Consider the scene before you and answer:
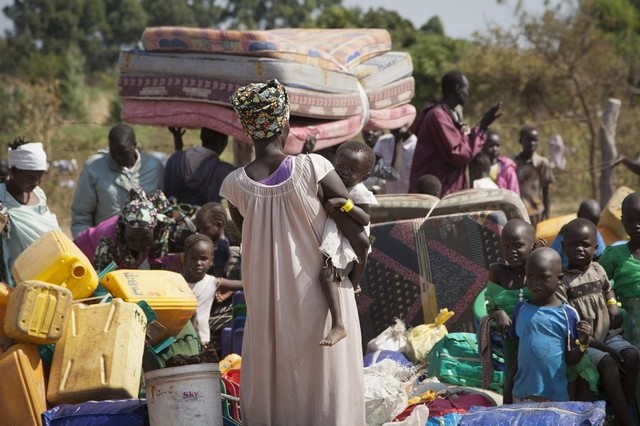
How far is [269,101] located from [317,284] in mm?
828

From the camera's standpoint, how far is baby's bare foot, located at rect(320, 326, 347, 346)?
503 cm

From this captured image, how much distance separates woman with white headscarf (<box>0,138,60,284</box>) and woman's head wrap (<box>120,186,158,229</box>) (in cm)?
56

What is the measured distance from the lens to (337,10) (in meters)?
34.2

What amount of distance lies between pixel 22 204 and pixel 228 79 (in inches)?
75.1

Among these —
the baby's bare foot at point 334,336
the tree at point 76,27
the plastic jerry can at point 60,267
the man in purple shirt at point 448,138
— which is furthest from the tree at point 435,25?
the baby's bare foot at point 334,336

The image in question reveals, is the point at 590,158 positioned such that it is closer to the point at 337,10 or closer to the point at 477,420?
the point at 477,420

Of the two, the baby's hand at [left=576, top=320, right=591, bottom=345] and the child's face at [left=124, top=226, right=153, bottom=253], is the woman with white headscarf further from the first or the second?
the baby's hand at [left=576, top=320, right=591, bottom=345]

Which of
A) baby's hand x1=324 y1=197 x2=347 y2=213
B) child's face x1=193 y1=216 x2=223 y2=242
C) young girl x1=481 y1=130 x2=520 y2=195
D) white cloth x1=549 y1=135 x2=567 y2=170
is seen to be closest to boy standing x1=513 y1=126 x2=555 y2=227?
young girl x1=481 y1=130 x2=520 y2=195

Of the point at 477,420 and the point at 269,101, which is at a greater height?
the point at 269,101

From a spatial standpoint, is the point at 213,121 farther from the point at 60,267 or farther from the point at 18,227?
the point at 60,267

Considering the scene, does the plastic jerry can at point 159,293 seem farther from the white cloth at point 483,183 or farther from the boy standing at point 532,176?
the boy standing at point 532,176

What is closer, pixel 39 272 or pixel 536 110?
pixel 39 272

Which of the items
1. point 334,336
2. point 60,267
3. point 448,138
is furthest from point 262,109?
point 448,138

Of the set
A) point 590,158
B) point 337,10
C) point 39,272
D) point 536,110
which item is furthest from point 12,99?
point 39,272
